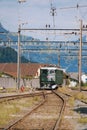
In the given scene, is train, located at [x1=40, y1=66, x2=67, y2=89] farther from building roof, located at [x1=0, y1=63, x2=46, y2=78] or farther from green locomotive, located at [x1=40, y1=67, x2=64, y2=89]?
building roof, located at [x1=0, y1=63, x2=46, y2=78]

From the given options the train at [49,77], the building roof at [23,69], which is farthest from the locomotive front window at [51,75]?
the building roof at [23,69]

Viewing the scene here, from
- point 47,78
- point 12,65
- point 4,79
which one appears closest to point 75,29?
point 47,78

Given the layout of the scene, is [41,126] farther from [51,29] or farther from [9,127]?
[51,29]

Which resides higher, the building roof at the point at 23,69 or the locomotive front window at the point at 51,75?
the locomotive front window at the point at 51,75

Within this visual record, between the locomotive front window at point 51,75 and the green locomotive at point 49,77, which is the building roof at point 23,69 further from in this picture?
the locomotive front window at point 51,75

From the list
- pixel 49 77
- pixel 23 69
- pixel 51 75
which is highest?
pixel 51 75

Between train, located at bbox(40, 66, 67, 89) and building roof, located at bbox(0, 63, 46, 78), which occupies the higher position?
train, located at bbox(40, 66, 67, 89)

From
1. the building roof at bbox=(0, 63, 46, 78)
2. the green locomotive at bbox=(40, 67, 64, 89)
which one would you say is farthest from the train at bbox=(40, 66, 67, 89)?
the building roof at bbox=(0, 63, 46, 78)

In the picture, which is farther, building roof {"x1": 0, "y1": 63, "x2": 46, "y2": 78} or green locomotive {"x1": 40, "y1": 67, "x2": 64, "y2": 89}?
building roof {"x1": 0, "y1": 63, "x2": 46, "y2": 78}

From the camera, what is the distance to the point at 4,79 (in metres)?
70.1

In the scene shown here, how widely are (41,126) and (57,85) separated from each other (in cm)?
4811

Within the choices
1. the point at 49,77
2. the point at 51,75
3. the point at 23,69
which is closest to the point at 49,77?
the point at 49,77

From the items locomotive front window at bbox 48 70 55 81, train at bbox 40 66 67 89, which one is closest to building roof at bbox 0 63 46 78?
train at bbox 40 66 67 89

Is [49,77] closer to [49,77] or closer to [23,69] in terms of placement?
[49,77]
